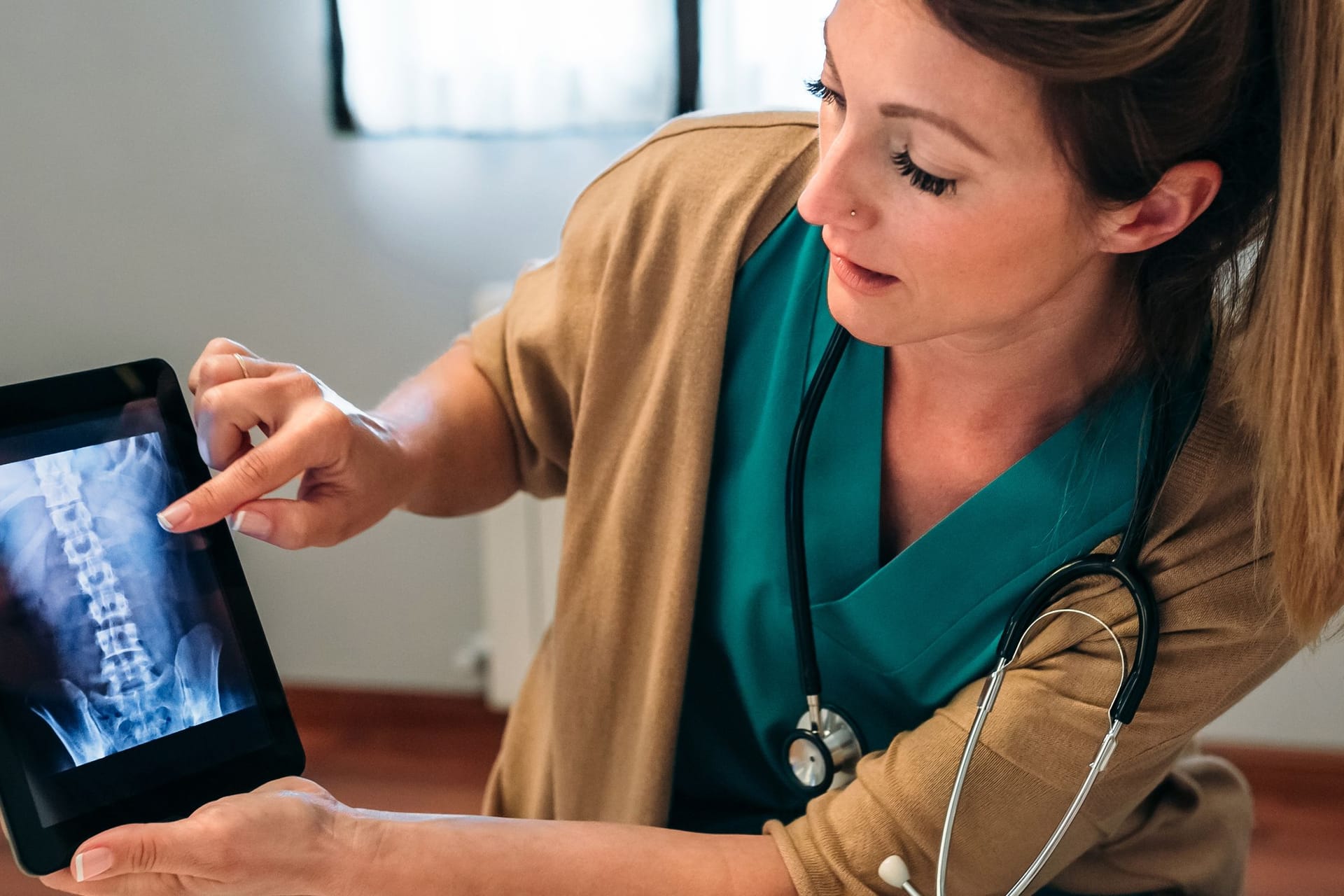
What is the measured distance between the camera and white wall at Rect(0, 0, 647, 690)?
1390 millimetres

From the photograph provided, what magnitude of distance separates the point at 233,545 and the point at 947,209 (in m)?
0.43

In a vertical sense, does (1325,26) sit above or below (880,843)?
above

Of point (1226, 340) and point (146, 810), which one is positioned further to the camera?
point (1226, 340)

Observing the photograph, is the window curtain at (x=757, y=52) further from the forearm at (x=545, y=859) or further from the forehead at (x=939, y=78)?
the forearm at (x=545, y=859)

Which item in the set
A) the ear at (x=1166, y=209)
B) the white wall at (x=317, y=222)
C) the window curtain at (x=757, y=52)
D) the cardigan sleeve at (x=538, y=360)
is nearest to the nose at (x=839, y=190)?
the ear at (x=1166, y=209)

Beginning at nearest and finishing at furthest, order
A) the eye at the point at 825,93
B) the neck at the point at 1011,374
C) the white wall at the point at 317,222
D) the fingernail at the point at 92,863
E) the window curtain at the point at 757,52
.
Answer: the fingernail at the point at 92,863
the eye at the point at 825,93
the neck at the point at 1011,374
the white wall at the point at 317,222
the window curtain at the point at 757,52

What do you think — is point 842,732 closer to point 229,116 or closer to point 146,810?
point 146,810

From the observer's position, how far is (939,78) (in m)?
0.62

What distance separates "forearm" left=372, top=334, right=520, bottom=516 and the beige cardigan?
0.06ft

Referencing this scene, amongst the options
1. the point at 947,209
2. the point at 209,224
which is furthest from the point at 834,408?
the point at 209,224

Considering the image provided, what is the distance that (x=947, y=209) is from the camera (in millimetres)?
661

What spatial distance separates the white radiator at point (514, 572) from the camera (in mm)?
1638

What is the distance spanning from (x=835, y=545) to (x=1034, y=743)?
0.58 feet

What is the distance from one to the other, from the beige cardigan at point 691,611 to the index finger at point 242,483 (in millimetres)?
240
